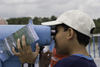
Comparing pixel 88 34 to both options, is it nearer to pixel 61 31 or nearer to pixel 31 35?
pixel 61 31

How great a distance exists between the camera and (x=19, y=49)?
94 cm

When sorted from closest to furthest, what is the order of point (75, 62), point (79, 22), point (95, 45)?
point (75, 62), point (79, 22), point (95, 45)

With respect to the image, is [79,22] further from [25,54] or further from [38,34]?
[25,54]

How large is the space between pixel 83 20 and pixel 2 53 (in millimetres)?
664

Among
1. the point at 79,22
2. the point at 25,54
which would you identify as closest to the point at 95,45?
the point at 79,22

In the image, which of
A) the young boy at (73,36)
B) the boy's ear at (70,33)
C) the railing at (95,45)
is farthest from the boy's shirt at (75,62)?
the railing at (95,45)

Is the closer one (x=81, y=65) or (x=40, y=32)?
(x=81, y=65)

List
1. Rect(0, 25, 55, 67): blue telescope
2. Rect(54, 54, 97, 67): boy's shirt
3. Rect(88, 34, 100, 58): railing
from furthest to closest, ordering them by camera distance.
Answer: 1. Rect(88, 34, 100, 58): railing
2. Rect(0, 25, 55, 67): blue telescope
3. Rect(54, 54, 97, 67): boy's shirt

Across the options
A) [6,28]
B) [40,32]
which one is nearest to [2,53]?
[6,28]

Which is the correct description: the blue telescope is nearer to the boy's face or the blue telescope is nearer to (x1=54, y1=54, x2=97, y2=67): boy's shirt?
the boy's face

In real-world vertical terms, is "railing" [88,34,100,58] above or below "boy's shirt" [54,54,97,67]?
below

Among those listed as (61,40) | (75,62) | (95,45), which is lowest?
(95,45)

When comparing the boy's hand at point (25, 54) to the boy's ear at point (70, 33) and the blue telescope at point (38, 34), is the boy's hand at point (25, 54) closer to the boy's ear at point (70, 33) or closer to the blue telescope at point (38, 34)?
the blue telescope at point (38, 34)

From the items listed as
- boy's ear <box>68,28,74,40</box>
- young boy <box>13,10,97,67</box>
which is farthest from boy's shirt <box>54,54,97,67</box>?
boy's ear <box>68,28,74,40</box>
